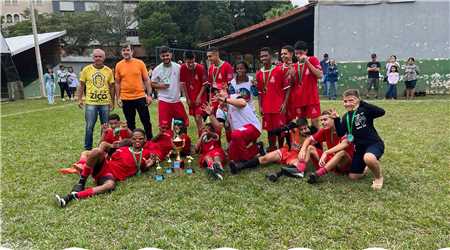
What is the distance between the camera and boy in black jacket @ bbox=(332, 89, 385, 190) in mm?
4820

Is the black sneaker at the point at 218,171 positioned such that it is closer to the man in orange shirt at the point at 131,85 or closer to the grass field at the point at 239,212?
the grass field at the point at 239,212

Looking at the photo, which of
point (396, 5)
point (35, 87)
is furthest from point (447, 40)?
point (35, 87)

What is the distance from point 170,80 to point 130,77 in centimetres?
67

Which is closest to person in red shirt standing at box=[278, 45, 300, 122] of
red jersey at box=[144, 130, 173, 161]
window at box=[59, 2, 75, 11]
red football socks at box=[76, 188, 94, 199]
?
red jersey at box=[144, 130, 173, 161]

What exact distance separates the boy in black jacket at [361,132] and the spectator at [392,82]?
11737 mm

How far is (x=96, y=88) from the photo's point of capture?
652cm

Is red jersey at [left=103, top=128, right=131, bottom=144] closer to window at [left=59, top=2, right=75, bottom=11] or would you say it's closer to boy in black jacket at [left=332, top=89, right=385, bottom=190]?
boy in black jacket at [left=332, top=89, right=385, bottom=190]

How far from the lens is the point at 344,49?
18984mm

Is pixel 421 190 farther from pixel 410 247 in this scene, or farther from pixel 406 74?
pixel 406 74

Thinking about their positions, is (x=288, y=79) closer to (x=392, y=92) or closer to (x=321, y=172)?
(x=321, y=172)

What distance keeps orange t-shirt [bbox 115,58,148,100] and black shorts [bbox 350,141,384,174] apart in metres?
3.64

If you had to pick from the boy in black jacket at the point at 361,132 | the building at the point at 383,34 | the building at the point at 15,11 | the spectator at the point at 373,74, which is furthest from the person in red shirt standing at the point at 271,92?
the building at the point at 15,11

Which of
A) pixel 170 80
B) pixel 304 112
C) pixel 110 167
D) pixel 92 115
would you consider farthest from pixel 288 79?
pixel 92 115

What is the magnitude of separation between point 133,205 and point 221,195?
998mm
